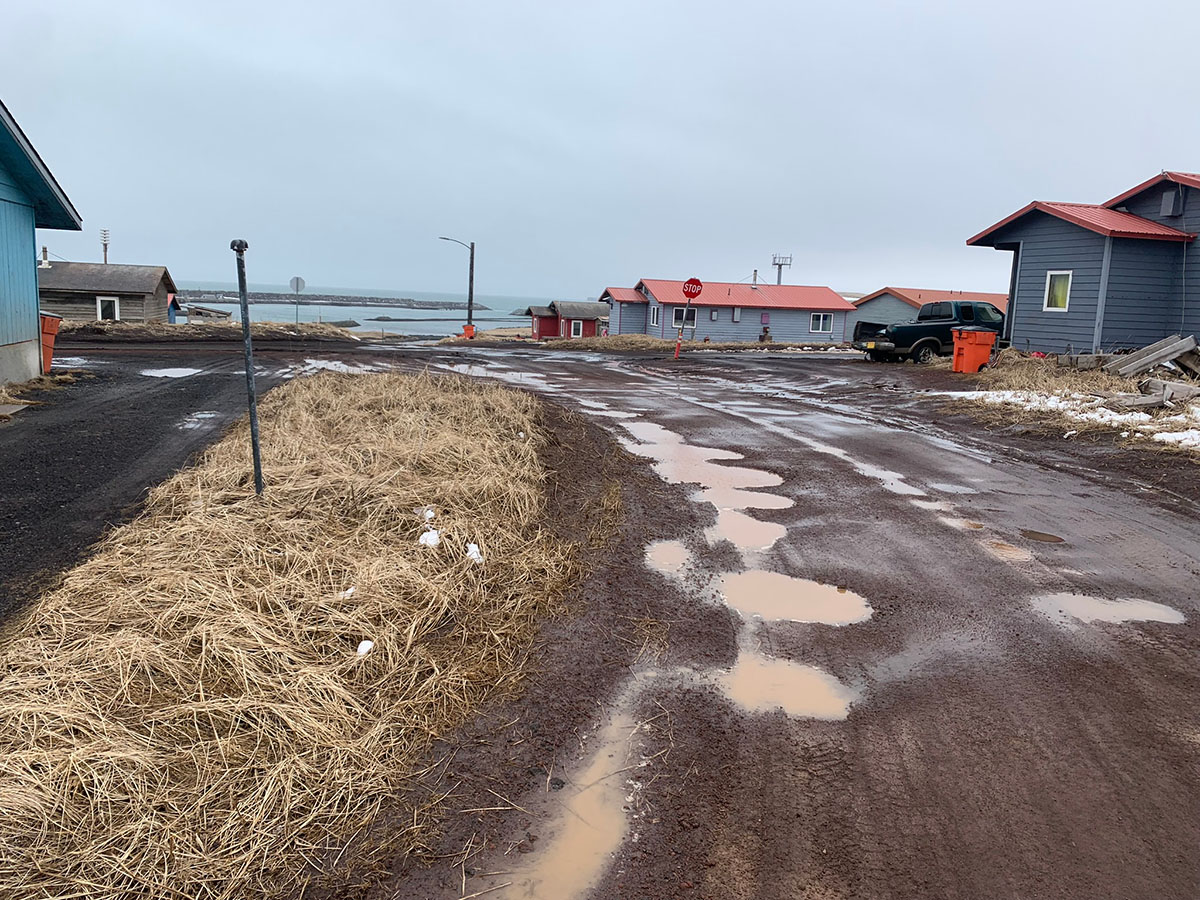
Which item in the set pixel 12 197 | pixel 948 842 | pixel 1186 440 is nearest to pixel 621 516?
pixel 948 842

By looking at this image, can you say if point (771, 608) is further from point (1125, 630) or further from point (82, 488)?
point (82, 488)

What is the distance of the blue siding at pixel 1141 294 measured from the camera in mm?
19625

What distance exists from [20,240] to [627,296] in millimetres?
41548

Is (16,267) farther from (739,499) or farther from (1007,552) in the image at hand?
(1007,552)

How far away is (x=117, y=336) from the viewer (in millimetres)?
34000

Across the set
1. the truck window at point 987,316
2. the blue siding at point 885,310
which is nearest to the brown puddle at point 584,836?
the truck window at point 987,316

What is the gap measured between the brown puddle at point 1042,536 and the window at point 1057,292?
54.8 feet

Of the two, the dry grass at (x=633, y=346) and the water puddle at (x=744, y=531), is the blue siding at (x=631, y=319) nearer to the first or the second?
the dry grass at (x=633, y=346)

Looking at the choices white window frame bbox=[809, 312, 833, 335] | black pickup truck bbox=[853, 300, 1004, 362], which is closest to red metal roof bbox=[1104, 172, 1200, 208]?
black pickup truck bbox=[853, 300, 1004, 362]

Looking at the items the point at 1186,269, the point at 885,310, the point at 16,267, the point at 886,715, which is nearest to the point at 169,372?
the point at 16,267

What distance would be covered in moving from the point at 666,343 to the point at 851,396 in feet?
85.5

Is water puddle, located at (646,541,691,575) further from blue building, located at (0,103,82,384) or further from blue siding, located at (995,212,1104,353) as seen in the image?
blue siding, located at (995,212,1104,353)

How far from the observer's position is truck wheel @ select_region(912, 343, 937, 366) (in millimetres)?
25062

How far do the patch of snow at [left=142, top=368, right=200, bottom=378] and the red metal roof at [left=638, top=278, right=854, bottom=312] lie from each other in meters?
35.3
